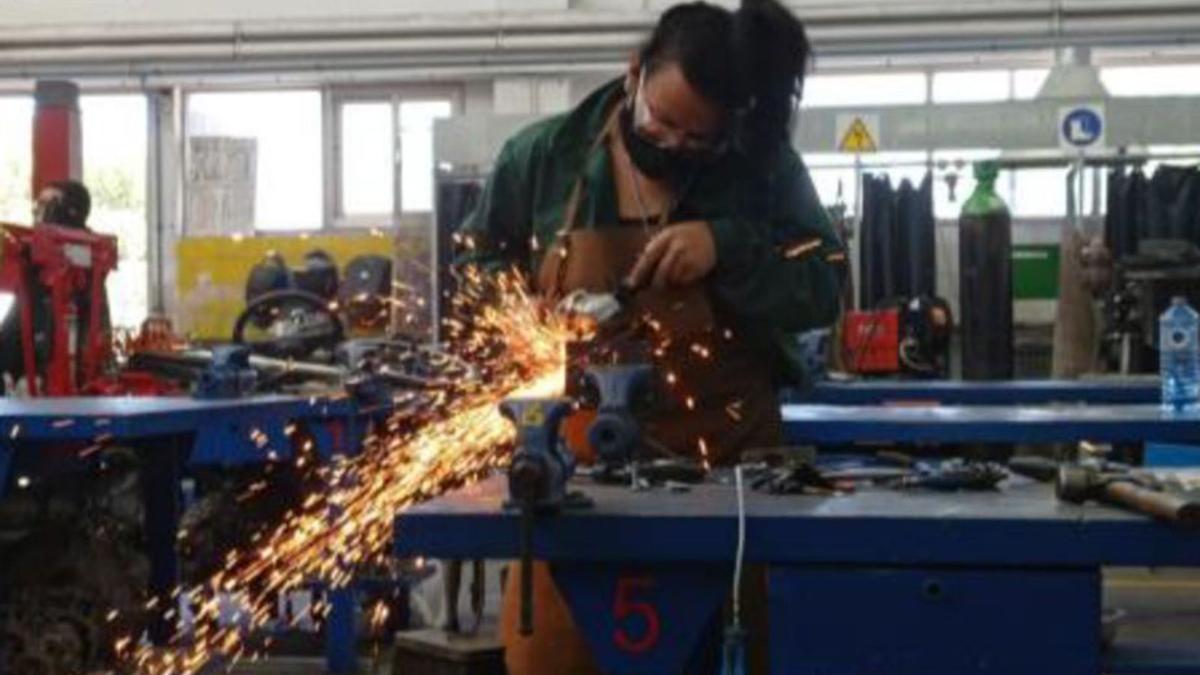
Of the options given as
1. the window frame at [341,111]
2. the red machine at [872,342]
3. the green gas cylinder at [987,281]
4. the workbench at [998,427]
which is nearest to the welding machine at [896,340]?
the red machine at [872,342]

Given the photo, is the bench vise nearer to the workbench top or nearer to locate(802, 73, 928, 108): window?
the workbench top

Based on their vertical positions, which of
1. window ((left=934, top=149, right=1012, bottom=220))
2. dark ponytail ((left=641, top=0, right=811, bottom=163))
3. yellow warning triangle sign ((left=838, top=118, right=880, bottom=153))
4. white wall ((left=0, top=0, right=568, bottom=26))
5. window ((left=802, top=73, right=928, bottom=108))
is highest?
white wall ((left=0, top=0, right=568, bottom=26))

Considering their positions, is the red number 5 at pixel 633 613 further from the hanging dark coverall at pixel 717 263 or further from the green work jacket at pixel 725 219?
the green work jacket at pixel 725 219

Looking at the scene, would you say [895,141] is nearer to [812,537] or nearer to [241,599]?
[241,599]

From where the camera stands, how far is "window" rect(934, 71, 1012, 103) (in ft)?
38.8

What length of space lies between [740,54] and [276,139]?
10399mm

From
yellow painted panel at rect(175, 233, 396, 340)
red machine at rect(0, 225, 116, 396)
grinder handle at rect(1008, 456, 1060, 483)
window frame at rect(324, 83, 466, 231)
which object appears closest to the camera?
grinder handle at rect(1008, 456, 1060, 483)

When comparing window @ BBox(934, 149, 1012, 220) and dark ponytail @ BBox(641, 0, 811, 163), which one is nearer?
dark ponytail @ BBox(641, 0, 811, 163)

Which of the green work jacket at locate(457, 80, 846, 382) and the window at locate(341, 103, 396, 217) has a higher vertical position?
the window at locate(341, 103, 396, 217)

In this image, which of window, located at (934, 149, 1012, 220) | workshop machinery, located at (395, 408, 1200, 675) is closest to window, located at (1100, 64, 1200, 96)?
window, located at (934, 149, 1012, 220)

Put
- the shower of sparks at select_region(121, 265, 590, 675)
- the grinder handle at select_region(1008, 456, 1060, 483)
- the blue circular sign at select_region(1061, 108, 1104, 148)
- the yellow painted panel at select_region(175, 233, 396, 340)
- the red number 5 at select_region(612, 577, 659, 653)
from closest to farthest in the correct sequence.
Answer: the red number 5 at select_region(612, 577, 659, 653), the grinder handle at select_region(1008, 456, 1060, 483), the shower of sparks at select_region(121, 265, 590, 675), the blue circular sign at select_region(1061, 108, 1104, 148), the yellow painted panel at select_region(175, 233, 396, 340)

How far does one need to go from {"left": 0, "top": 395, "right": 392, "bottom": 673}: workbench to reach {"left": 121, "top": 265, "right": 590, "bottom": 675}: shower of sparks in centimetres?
10

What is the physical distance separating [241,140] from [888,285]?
5362mm

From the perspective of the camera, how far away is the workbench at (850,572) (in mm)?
2008
